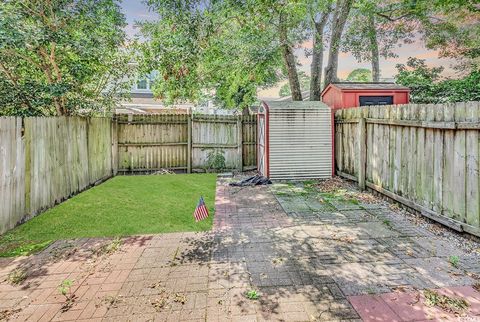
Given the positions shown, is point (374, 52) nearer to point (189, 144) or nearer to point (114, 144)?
point (189, 144)

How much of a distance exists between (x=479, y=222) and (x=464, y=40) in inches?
560

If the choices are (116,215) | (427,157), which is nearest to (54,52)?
(116,215)

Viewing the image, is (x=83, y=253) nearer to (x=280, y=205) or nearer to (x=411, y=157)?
(x=280, y=205)

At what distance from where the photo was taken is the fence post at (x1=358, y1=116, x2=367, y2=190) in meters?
6.95

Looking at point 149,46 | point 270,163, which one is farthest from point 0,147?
point 270,163

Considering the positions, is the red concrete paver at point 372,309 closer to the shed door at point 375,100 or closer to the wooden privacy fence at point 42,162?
the wooden privacy fence at point 42,162

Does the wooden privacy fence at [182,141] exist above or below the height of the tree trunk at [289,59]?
below

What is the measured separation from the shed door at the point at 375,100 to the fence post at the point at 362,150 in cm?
296

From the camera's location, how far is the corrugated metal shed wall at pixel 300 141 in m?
8.40

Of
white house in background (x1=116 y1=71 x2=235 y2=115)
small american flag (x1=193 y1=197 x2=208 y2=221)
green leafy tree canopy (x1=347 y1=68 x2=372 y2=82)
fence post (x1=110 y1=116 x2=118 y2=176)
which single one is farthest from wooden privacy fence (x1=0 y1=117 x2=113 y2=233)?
green leafy tree canopy (x1=347 y1=68 x2=372 y2=82)

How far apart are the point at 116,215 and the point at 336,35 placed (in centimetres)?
1028

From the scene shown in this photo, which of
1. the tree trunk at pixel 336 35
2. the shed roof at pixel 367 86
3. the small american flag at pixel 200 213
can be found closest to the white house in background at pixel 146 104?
the tree trunk at pixel 336 35

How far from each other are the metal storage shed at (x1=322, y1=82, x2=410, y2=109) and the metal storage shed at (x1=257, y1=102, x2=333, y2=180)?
4.50 feet

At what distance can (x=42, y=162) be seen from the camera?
5570mm
